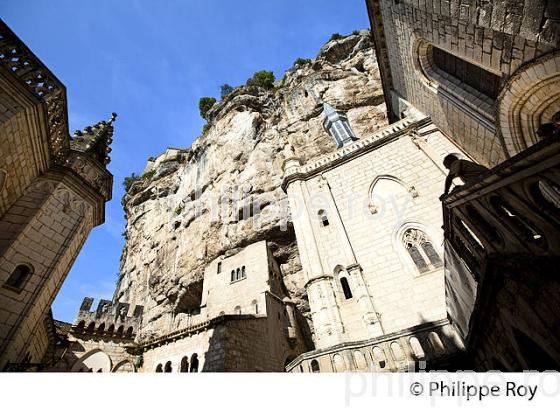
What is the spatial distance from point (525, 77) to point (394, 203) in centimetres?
791

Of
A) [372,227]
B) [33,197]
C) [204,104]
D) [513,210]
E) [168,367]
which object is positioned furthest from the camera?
[204,104]

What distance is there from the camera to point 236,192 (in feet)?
75.6

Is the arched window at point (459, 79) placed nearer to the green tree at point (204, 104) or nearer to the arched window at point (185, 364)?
the arched window at point (185, 364)

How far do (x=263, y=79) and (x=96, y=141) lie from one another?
36010 mm

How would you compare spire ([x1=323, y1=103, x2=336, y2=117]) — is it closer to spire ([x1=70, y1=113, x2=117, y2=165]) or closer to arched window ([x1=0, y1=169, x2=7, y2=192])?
spire ([x1=70, y1=113, x2=117, y2=165])

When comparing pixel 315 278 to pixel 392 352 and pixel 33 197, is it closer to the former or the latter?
pixel 392 352

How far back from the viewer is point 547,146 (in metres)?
2.31

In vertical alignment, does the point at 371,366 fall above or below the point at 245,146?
below

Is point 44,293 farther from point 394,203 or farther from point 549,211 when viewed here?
point 394,203

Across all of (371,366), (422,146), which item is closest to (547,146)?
(371,366)

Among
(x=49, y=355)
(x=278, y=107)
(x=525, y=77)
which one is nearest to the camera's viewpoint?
(x=525, y=77)

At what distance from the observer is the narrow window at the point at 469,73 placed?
7289 mm

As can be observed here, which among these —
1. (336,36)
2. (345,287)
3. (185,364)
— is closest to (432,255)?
(345,287)

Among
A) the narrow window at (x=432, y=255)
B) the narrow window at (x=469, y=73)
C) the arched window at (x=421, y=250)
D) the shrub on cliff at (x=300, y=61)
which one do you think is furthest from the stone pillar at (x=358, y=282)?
the shrub on cliff at (x=300, y=61)
